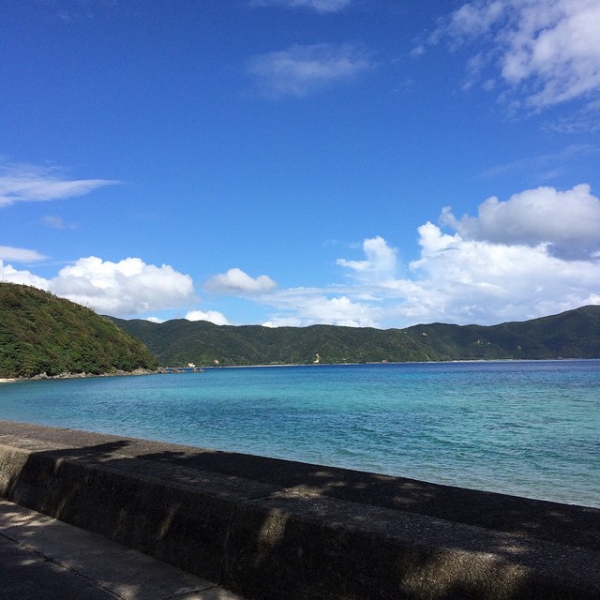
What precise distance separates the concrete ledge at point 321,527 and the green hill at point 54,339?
403 feet

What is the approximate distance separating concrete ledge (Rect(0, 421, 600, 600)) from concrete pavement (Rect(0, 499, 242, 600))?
0.11m

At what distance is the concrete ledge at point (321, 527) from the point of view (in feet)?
8.20

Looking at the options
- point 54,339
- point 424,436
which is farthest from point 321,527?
point 54,339

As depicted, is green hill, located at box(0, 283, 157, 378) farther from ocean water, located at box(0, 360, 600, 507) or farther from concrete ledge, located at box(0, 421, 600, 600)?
concrete ledge, located at box(0, 421, 600, 600)

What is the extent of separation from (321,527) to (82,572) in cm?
188

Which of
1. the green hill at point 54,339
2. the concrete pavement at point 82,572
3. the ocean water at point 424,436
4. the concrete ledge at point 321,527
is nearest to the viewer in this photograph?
the concrete ledge at point 321,527

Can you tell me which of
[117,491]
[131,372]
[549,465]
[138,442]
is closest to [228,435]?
[549,465]

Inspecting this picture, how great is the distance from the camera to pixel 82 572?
377cm

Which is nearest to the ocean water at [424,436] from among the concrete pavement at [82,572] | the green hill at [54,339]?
the concrete pavement at [82,572]

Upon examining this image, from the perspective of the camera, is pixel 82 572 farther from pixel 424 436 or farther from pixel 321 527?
pixel 424 436

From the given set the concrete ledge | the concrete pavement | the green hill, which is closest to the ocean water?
the concrete ledge

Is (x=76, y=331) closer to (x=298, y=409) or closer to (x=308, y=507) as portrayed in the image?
(x=298, y=409)

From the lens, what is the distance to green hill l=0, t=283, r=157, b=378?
390 feet

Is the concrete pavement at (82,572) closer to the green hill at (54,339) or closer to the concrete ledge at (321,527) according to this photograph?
the concrete ledge at (321,527)
